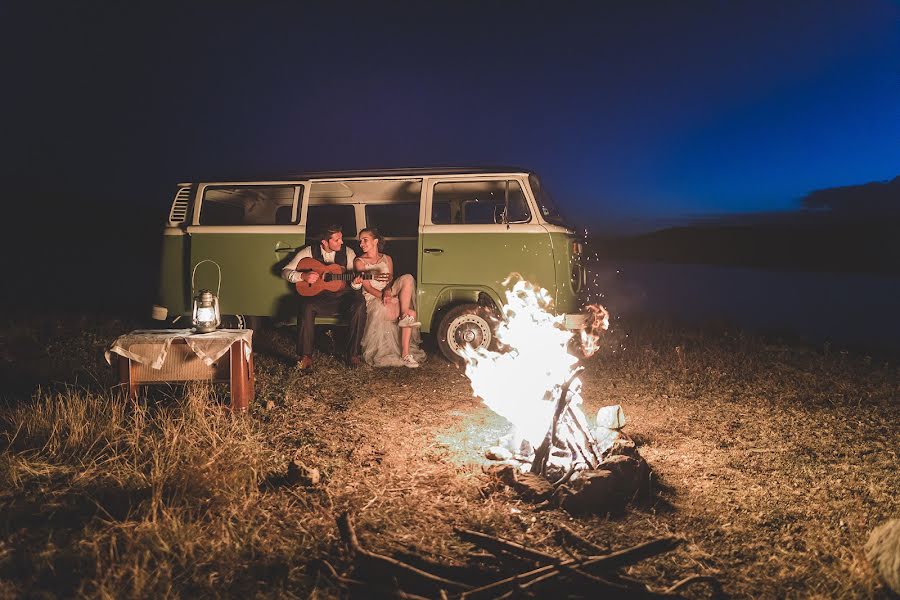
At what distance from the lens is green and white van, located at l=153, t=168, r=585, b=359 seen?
6.95m

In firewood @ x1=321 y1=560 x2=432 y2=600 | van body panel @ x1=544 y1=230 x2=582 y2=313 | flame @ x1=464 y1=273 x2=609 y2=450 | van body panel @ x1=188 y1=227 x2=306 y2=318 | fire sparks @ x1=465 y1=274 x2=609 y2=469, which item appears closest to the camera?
firewood @ x1=321 y1=560 x2=432 y2=600

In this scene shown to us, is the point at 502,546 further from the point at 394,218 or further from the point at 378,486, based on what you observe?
the point at 394,218

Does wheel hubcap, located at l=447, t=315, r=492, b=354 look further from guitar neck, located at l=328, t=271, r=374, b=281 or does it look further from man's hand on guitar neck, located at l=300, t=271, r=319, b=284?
man's hand on guitar neck, located at l=300, t=271, r=319, b=284

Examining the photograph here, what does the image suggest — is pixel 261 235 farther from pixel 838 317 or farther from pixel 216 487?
pixel 838 317

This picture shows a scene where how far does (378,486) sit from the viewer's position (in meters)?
4.00

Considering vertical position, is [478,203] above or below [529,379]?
above

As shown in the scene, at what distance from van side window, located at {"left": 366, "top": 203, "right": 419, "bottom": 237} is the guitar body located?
5.29 ft

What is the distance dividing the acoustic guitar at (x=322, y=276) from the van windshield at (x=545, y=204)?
79.6 inches

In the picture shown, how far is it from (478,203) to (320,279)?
218 cm

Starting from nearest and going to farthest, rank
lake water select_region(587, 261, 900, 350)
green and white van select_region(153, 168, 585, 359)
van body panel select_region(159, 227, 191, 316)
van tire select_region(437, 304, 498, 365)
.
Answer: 1. green and white van select_region(153, 168, 585, 359)
2. van tire select_region(437, 304, 498, 365)
3. van body panel select_region(159, 227, 191, 316)
4. lake water select_region(587, 261, 900, 350)

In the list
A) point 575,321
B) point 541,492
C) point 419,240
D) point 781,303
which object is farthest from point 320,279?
point 781,303

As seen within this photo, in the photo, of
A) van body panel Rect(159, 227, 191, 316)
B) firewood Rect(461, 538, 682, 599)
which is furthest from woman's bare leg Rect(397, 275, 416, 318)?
firewood Rect(461, 538, 682, 599)

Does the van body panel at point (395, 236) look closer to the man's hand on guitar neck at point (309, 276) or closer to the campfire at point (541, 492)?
the man's hand on guitar neck at point (309, 276)

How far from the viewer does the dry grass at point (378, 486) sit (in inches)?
117
